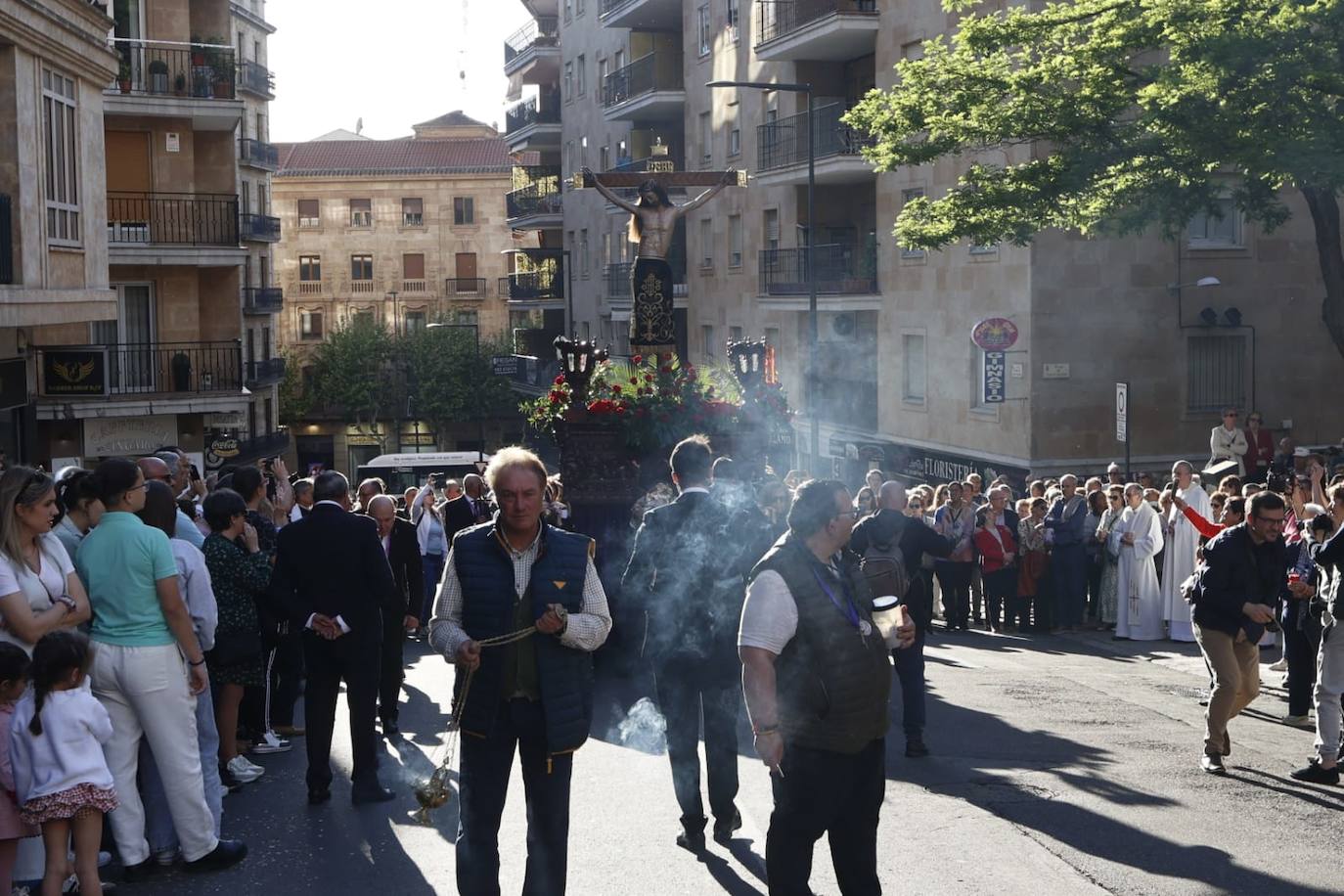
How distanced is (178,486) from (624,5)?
39281mm

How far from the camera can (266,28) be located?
5831 centimetres

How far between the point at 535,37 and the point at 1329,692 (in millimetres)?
55097

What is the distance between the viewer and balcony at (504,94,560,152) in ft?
200

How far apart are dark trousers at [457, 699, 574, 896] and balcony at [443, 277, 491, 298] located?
74.7 m

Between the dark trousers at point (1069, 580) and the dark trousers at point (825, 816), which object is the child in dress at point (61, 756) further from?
the dark trousers at point (1069, 580)

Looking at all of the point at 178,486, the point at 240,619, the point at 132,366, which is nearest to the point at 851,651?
the point at 240,619

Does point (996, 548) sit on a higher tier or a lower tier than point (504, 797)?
lower

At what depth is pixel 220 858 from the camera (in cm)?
821

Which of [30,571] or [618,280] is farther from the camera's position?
[618,280]

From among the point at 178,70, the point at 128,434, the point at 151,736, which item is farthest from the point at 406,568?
the point at 178,70

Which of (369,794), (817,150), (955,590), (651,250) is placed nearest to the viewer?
(369,794)

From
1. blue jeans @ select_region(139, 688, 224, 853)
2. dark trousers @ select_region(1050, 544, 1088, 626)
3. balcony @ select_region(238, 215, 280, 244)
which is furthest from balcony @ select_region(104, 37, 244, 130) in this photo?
blue jeans @ select_region(139, 688, 224, 853)

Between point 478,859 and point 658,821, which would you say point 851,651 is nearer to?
point 478,859

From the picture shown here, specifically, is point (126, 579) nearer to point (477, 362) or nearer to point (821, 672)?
point (821, 672)
